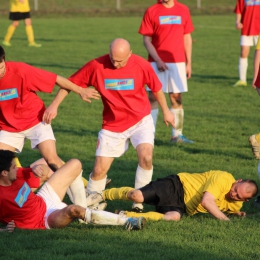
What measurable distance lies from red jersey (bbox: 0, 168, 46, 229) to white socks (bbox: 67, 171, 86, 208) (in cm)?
52

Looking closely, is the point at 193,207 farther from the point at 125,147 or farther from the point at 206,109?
the point at 206,109

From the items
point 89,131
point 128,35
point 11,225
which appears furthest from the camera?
point 128,35

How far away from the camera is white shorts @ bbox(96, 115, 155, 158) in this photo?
8.27 meters

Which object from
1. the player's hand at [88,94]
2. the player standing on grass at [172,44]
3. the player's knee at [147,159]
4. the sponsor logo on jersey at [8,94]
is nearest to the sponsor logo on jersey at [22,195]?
the sponsor logo on jersey at [8,94]

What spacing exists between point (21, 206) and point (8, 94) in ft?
5.05

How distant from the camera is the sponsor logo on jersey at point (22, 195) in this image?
6850 mm

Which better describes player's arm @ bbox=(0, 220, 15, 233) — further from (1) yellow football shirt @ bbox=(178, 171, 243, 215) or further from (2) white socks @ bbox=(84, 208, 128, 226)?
(1) yellow football shirt @ bbox=(178, 171, 243, 215)

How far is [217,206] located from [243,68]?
990 centimetres

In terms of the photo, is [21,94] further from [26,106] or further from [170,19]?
[170,19]

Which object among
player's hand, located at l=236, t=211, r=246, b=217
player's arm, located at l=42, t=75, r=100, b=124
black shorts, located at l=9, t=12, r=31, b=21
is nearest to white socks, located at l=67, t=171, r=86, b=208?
player's arm, located at l=42, t=75, r=100, b=124

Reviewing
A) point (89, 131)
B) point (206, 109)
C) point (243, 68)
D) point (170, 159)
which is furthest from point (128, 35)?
point (170, 159)

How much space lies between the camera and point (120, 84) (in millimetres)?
8125

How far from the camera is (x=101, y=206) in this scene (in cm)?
790

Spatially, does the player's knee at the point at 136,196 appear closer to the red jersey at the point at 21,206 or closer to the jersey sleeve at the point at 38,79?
the red jersey at the point at 21,206
